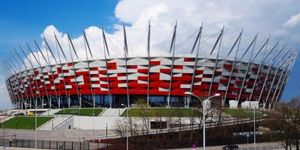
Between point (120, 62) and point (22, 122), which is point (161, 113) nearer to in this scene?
point (120, 62)

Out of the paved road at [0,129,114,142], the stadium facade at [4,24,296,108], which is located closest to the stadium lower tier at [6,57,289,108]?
the stadium facade at [4,24,296,108]

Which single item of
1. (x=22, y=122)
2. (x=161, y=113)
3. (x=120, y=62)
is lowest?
(x=22, y=122)

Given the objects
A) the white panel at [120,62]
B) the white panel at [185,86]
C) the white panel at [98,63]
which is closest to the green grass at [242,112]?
the white panel at [185,86]

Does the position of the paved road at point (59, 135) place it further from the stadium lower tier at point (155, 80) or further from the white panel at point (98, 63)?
the white panel at point (98, 63)

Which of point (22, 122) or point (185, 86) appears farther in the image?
point (185, 86)

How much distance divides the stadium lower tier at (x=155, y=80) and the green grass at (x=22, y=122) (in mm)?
18018

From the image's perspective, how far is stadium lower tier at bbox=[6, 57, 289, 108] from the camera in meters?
105

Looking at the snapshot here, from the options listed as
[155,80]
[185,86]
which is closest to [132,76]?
[155,80]

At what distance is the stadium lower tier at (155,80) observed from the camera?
105 m

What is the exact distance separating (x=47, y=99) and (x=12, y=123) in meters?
25.3

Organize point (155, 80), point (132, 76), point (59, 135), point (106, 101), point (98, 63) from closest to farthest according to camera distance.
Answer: point (59, 135)
point (155, 80)
point (132, 76)
point (98, 63)
point (106, 101)

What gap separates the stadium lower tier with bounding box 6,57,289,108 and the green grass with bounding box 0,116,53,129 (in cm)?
1802

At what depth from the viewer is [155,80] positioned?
346 ft

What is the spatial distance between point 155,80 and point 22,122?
3150 centimetres
